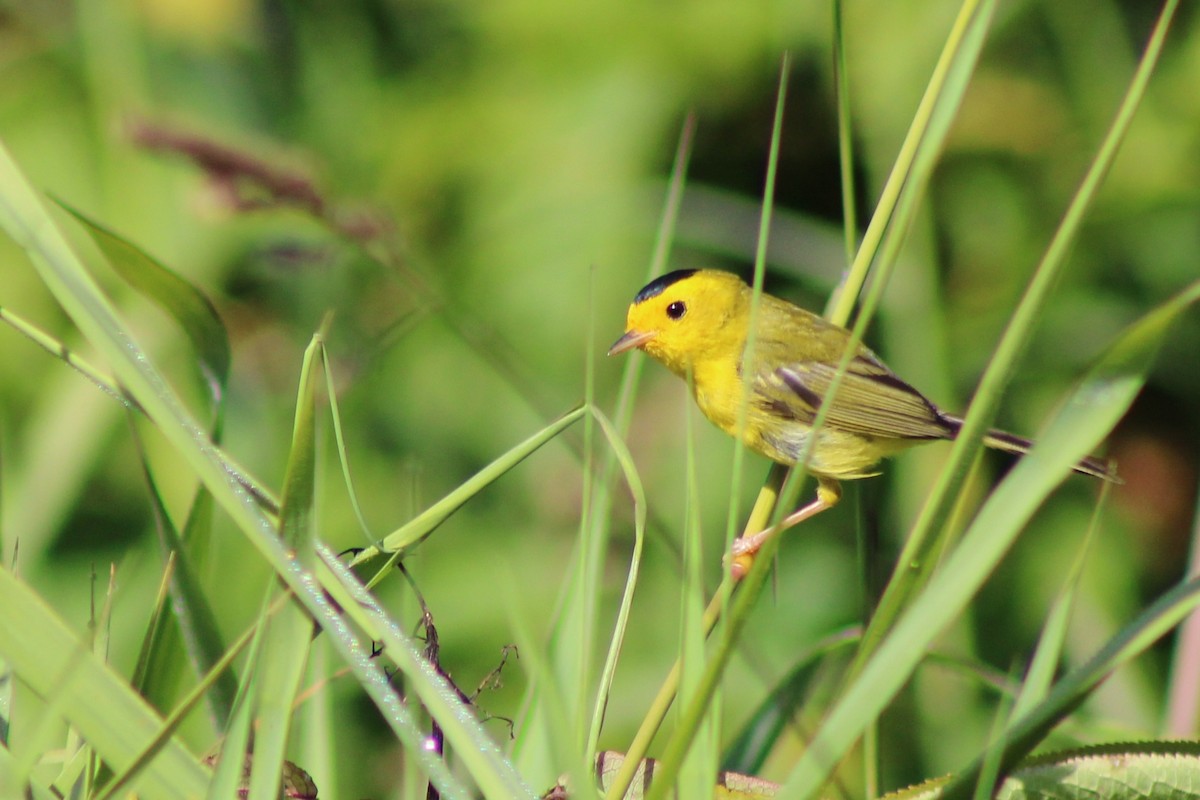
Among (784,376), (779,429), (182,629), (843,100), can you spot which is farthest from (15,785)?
(784,376)

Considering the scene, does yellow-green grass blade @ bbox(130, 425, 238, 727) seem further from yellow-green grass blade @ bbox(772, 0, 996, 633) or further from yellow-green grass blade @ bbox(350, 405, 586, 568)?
yellow-green grass blade @ bbox(772, 0, 996, 633)

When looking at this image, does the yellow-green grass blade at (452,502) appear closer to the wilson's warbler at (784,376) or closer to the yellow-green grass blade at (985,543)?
the yellow-green grass blade at (985,543)

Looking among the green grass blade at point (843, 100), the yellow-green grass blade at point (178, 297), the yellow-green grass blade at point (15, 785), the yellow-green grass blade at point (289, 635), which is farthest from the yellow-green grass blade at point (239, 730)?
the green grass blade at point (843, 100)

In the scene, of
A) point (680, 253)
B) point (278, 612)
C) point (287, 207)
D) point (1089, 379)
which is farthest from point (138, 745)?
point (680, 253)

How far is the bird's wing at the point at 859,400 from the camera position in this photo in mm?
2865

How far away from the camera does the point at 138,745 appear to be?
3.36 feet

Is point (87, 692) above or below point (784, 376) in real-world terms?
below

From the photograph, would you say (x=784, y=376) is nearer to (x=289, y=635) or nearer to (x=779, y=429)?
(x=779, y=429)

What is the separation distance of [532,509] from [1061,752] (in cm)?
254

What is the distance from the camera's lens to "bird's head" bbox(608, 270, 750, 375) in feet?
9.23

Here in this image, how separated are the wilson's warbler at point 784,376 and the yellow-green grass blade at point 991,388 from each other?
154 centimetres

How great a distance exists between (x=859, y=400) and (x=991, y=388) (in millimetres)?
1972

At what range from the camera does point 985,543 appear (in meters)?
1.02

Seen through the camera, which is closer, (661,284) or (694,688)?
(694,688)
